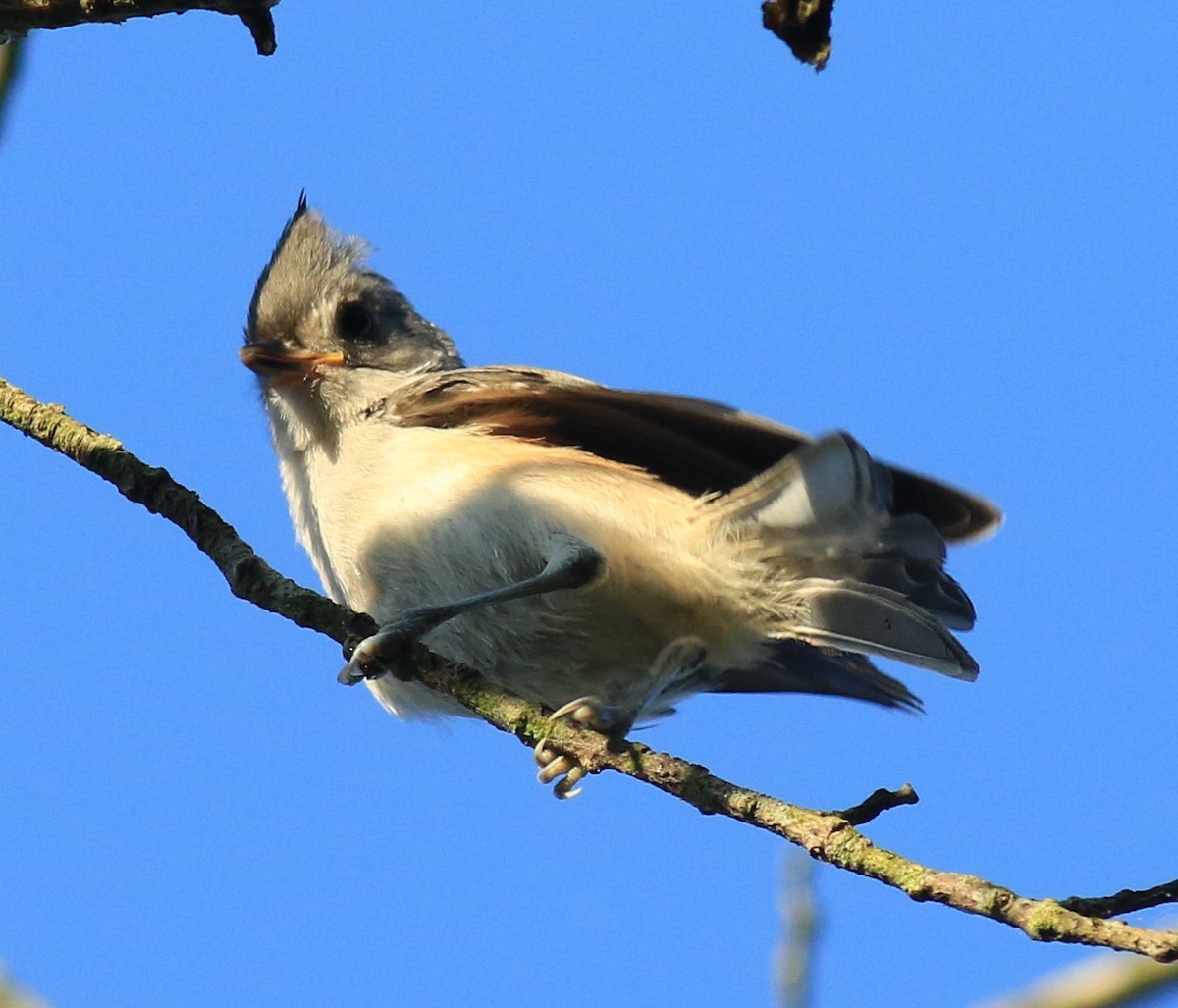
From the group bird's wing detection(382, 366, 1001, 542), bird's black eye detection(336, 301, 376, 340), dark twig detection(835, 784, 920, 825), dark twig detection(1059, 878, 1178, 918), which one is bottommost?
dark twig detection(1059, 878, 1178, 918)

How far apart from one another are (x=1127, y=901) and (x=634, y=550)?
217cm

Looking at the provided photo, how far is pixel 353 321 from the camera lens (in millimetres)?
5816

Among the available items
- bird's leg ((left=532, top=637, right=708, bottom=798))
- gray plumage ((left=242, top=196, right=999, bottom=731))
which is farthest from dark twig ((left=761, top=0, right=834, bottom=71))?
bird's leg ((left=532, top=637, right=708, bottom=798))

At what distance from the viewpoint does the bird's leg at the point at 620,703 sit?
3.84m

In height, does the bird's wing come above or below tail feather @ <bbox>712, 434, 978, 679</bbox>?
above

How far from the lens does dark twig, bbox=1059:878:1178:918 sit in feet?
8.63

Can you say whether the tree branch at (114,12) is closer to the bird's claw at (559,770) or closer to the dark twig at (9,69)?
the dark twig at (9,69)

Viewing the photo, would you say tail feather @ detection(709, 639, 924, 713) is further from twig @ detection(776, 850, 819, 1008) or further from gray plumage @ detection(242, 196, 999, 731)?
twig @ detection(776, 850, 819, 1008)

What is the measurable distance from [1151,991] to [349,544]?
8.81 feet

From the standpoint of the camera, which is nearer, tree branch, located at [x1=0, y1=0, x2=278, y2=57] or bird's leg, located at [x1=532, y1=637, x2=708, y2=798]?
tree branch, located at [x1=0, y1=0, x2=278, y2=57]

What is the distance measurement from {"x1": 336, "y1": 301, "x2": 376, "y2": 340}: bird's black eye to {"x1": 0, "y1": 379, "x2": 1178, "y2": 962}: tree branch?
5.99ft

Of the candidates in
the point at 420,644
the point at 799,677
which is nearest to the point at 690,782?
the point at 420,644

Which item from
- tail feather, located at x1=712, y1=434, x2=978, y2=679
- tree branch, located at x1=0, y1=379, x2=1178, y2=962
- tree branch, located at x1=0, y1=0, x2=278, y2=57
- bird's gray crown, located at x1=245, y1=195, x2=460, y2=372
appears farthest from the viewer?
bird's gray crown, located at x1=245, y1=195, x2=460, y2=372

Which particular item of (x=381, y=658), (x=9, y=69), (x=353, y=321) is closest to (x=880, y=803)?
(x=381, y=658)
